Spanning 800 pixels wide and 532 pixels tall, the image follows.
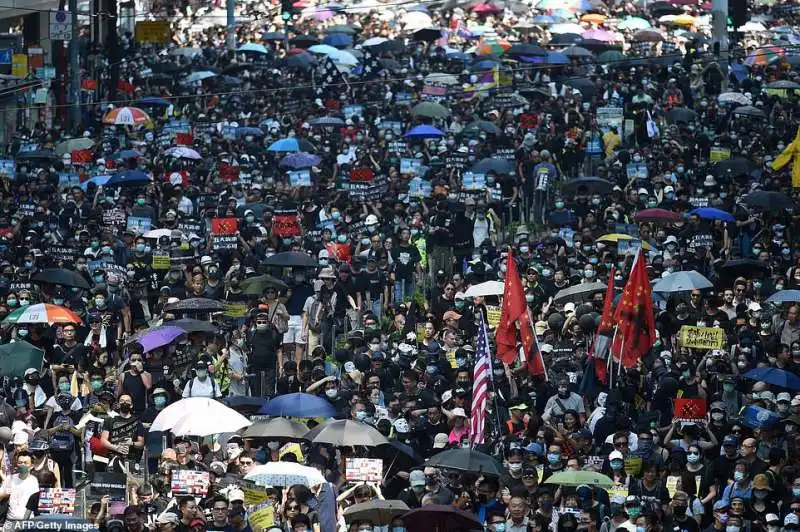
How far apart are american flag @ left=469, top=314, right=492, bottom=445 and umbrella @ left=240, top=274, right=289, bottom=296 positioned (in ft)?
18.3

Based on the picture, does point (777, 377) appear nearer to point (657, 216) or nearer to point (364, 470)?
point (364, 470)

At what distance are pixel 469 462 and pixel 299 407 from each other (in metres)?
2.85

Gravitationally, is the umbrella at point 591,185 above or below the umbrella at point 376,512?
below

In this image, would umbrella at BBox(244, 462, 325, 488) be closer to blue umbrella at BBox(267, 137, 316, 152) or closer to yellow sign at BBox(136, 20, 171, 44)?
blue umbrella at BBox(267, 137, 316, 152)

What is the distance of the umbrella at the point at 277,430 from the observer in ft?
75.8

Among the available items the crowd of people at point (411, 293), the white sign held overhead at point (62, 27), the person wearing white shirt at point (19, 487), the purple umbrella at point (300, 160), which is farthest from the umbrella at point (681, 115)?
the person wearing white shirt at point (19, 487)

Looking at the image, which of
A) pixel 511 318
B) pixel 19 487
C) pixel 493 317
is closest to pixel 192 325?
pixel 493 317

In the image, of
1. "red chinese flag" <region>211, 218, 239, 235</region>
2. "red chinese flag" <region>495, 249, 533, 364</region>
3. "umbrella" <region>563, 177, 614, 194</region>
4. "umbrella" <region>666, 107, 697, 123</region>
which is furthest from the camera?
"umbrella" <region>666, 107, 697, 123</region>

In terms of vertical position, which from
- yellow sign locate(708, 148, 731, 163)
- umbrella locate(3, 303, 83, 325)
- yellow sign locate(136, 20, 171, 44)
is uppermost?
umbrella locate(3, 303, 83, 325)

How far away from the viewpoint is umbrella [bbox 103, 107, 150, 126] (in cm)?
4231

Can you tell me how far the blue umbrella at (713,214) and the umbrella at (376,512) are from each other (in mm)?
12434

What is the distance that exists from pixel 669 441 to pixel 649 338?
2.71 m

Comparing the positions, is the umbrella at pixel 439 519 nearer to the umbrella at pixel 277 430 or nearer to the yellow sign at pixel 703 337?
the umbrella at pixel 277 430

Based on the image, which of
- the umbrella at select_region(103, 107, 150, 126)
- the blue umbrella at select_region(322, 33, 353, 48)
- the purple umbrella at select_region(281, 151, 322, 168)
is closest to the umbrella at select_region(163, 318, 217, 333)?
the purple umbrella at select_region(281, 151, 322, 168)
